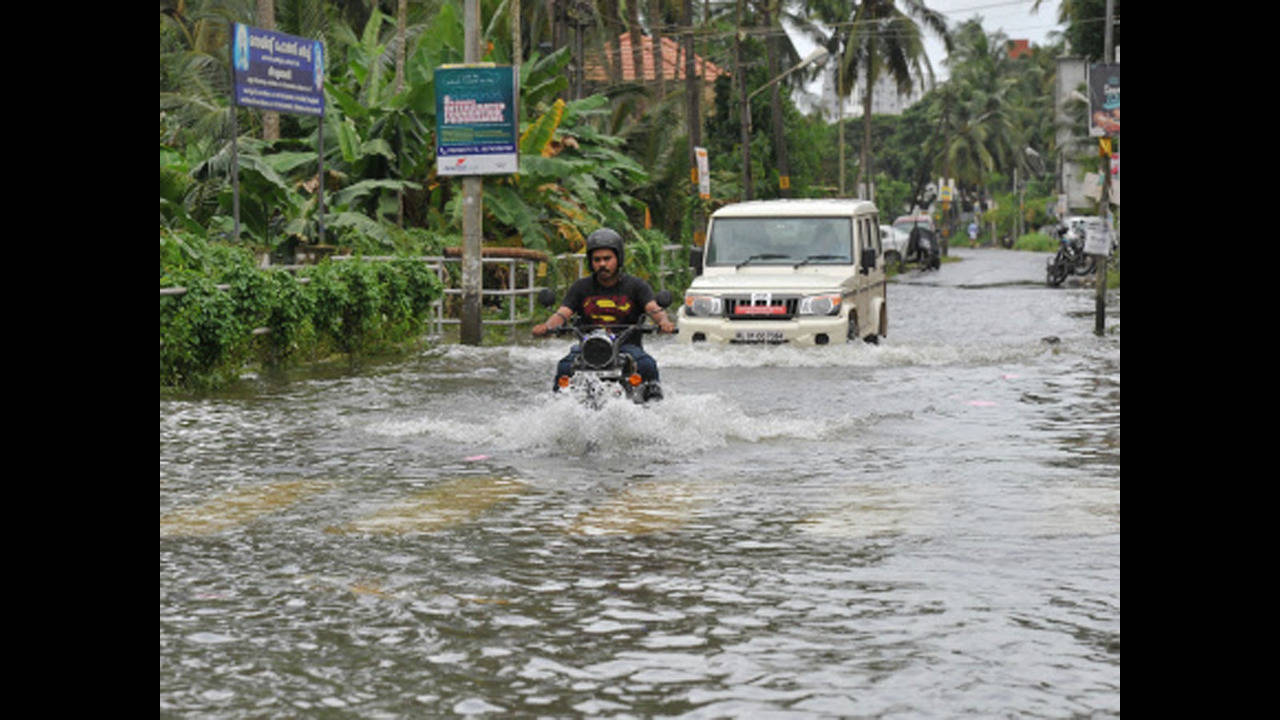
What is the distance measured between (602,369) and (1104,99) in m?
17.4

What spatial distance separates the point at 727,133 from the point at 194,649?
50.5m

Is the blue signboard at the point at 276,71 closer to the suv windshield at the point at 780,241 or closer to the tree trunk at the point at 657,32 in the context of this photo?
the suv windshield at the point at 780,241

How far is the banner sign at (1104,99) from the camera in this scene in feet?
88.7

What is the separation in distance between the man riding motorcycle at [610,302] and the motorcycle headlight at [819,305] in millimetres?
7819

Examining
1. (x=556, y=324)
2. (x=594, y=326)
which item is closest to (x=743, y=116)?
(x=594, y=326)

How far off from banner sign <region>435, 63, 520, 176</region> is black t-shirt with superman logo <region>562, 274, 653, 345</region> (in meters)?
11.7

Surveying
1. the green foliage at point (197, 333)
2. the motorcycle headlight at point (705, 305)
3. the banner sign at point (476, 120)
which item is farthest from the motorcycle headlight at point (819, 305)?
the green foliage at point (197, 333)

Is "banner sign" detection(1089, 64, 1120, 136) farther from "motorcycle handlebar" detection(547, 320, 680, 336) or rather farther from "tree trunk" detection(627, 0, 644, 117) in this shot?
"tree trunk" detection(627, 0, 644, 117)

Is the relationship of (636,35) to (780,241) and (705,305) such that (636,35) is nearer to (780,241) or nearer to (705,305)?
(780,241)

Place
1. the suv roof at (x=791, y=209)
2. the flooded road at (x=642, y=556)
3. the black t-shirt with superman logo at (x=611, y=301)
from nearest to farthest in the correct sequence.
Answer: the flooded road at (x=642, y=556) → the black t-shirt with superman logo at (x=611, y=301) → the suv roof at (x=791, y=209)

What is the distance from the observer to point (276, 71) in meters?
23.2
